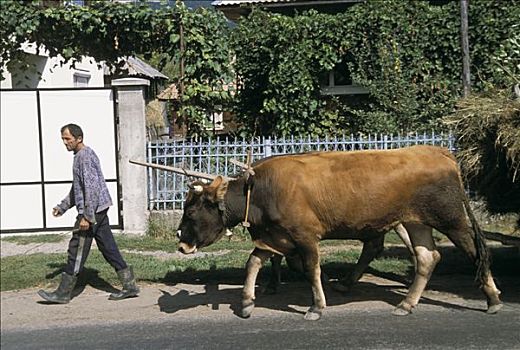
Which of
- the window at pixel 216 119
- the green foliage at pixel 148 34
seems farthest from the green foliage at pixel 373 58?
the green foliage at pixel 148 34

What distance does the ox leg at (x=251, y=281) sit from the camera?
6.99 metres

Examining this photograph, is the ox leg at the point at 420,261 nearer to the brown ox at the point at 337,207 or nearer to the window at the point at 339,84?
the brown ox at the point at 337,207

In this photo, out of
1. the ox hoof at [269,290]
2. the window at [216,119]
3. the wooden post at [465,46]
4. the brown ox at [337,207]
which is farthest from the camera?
the wooden post at [465,46]

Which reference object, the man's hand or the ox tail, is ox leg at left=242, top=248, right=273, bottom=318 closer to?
the man's hand

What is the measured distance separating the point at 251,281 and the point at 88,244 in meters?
1.85

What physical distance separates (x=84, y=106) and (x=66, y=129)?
401cm

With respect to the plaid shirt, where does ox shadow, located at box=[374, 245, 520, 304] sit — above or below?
below

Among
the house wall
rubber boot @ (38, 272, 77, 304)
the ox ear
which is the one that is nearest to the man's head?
rubber boot @ (38, 272, 77, 304)

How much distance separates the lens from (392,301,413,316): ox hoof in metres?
7.02

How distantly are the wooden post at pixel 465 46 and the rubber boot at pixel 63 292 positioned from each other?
29.9ft

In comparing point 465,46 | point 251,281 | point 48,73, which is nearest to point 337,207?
point 251,281

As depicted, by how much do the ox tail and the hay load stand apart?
560 millimetres

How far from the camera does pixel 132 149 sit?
11414 millimetres

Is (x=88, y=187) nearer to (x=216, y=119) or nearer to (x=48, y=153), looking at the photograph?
(x=48, y=153)
